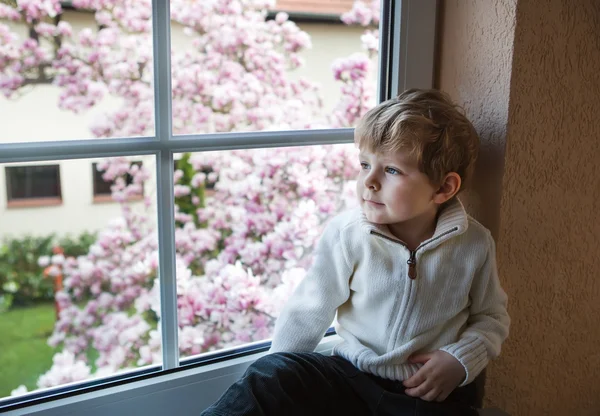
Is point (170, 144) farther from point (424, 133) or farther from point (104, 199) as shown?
point (424, 133)

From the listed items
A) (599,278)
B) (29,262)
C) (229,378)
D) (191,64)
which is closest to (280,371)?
(229,378)

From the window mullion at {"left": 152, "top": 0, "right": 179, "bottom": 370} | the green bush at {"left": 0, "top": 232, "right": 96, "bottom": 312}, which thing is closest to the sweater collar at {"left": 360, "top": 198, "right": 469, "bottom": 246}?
the window mullion at {"left": 152, "top": 0, "right": 179, "bottom": 370}

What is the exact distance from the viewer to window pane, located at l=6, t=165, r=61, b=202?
1071 millimetres

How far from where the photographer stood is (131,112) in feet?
3.84

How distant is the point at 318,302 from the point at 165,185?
36 centimetres

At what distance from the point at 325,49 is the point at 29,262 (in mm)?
704

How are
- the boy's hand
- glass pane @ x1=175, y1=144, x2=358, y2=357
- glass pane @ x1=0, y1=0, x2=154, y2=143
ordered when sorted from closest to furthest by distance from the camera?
glass pane @ x1=0, y1=0, x2=154, y2=143, the boy's hand, glass pane @ x1=175, y1=144, x2=358, y2=357

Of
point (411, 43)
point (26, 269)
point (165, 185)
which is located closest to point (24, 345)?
point (26, 269)

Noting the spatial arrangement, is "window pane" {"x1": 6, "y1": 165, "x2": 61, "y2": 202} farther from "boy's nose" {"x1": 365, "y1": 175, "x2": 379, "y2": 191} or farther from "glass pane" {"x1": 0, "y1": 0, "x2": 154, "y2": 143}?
"boy's nose" {"x1": 365, "y1": 175, "x2": 379, "y2": 191}

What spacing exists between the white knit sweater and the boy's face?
4cm

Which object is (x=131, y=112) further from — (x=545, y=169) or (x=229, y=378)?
(x=545, y=169)

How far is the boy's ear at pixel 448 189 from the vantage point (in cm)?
116

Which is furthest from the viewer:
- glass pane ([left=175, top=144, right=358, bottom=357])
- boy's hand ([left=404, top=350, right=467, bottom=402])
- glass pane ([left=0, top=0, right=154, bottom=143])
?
glass pane ([left=175, top=144, right=358, bottom=357])

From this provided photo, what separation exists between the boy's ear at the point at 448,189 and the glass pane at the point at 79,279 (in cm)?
52
